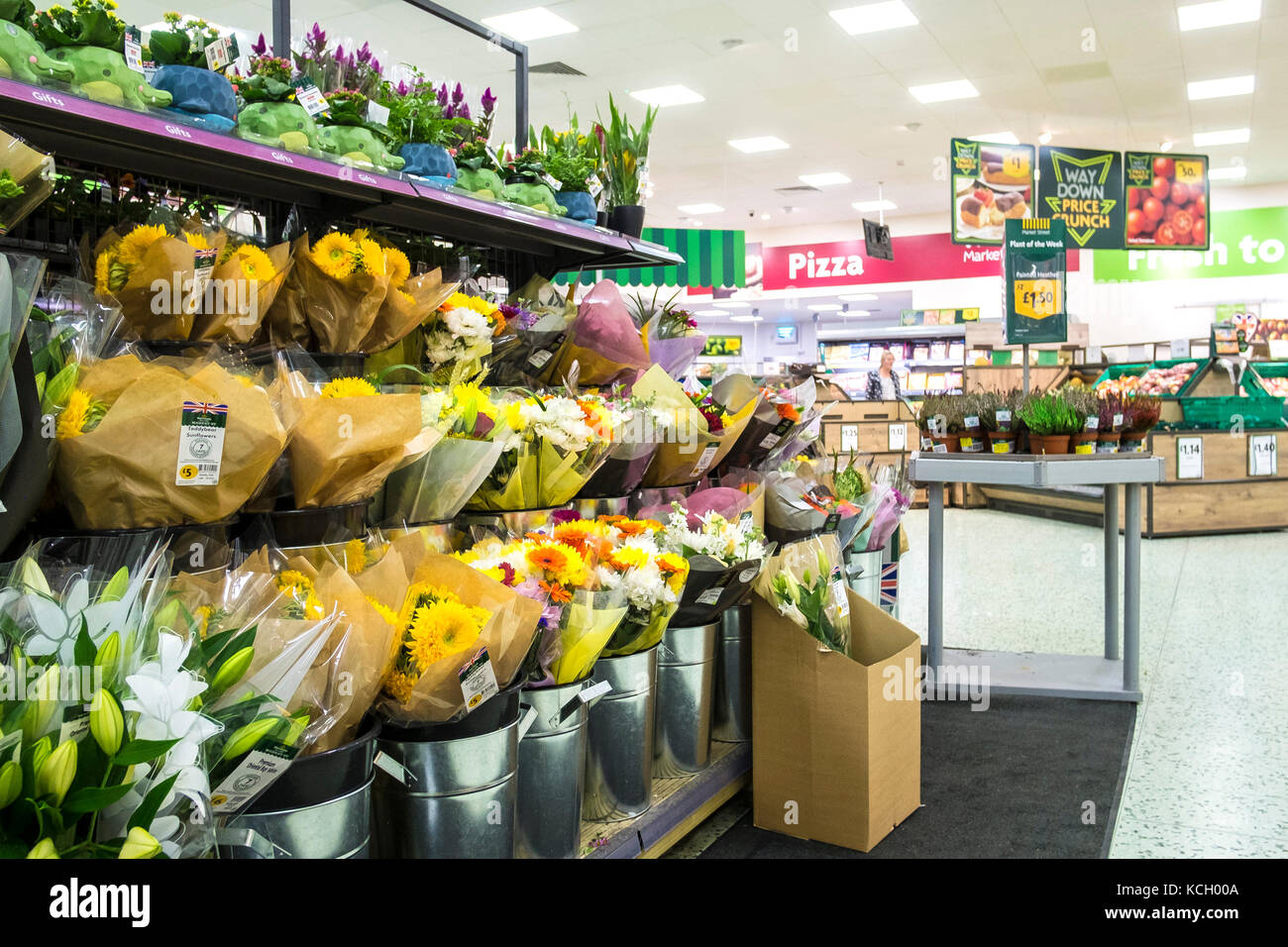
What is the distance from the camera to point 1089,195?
8.97 meters

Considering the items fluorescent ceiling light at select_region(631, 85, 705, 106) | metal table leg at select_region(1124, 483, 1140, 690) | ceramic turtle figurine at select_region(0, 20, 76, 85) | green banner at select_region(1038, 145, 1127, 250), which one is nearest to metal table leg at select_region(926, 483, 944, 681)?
metal table leg at select_region(1124, 483, 1140, 690)

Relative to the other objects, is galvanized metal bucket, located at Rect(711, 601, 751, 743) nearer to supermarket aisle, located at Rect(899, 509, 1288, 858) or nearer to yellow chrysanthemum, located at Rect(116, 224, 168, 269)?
supermarket aisle, located at Rect(899, 509, 1288, 858)

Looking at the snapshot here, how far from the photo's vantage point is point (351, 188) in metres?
2.24

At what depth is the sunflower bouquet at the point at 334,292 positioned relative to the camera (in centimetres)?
208

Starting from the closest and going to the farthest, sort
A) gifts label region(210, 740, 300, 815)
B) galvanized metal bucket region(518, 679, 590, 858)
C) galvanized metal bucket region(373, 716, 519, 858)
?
gifts label region(210, 740, 300, 815), galvanized metal bucket region(373, 716, 519, 858), galvanized metal bucket region(518, 679, 590, 858)

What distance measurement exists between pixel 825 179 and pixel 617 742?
12.0m

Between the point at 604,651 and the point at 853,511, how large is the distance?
4.96 feet

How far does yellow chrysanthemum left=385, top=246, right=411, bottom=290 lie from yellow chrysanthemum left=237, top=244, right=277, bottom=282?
0.92 feet

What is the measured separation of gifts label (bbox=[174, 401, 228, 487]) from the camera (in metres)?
1.46

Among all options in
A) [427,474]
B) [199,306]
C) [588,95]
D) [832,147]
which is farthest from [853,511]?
[832,147]

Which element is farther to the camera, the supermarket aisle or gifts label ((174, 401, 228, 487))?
the supermarket aisle

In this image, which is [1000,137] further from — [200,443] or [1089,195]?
[200,443]

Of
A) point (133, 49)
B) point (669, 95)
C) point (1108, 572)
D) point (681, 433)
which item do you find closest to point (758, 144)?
point (669, 95)
